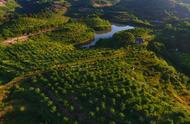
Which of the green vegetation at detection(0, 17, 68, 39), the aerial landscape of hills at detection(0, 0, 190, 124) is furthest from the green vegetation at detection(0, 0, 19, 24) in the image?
the green vegetation at detection(0, 17, 68, 39)

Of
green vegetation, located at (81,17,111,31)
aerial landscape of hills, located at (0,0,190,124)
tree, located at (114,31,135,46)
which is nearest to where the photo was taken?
aerial landscape of hills, located at (0,0,190,124)

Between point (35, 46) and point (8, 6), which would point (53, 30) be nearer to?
point (35, 46)

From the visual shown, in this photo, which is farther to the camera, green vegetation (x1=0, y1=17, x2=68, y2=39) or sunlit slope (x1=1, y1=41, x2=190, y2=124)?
green vegetation (x1=0, y1=17, x2=68, y2=39)

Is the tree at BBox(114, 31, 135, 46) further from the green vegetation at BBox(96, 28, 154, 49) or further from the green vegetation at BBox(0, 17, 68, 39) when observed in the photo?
the green vegetation at BBox(0, 17, 68, 39)

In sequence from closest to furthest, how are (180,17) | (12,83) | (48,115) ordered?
(48,115), (12,83), (180,17)

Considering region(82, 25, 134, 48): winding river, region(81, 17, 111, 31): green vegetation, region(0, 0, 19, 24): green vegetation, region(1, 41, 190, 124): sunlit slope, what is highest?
region(0, 0, 19, 24): green vegetation

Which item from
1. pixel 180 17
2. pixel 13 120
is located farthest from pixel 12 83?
pixel 180 17

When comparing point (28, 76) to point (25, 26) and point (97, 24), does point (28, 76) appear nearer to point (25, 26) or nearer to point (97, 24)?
point (25, 26)

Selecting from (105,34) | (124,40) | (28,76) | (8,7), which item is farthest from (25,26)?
(8,7)
